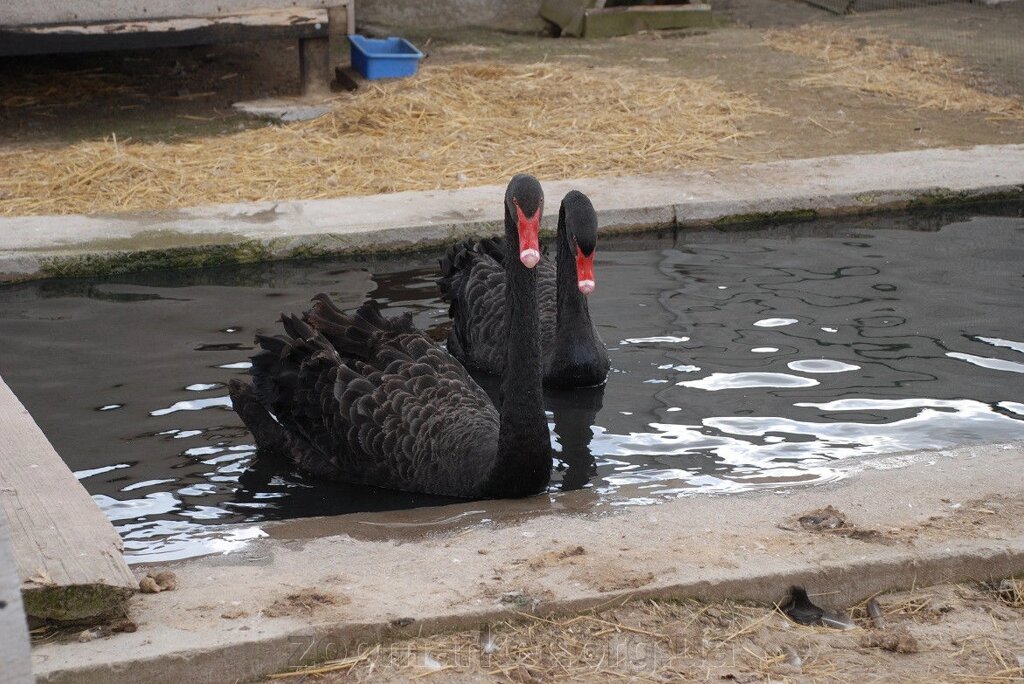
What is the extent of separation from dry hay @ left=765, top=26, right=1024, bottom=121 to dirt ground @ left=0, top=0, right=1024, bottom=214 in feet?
0.25

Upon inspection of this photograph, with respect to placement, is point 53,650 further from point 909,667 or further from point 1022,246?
point 1022,246

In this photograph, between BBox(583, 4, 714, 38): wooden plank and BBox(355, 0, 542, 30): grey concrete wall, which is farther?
BBox(355, 0, 542, 30): grey concrete wall

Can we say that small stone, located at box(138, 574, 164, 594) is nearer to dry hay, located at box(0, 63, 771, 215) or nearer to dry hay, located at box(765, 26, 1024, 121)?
dry hay, located at box(0, 63, 771, 215)

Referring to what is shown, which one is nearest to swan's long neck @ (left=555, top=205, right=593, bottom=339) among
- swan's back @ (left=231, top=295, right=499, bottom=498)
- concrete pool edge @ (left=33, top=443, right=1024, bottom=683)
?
swan's back @ (left=231, top=295, right=499, bottom=498)

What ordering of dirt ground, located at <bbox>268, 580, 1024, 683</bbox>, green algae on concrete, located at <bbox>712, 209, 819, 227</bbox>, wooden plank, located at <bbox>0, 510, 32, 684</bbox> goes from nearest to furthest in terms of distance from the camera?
wooden plank, located at <bbox>0, 510, 32, 684</bbox>
dirt ground, located at <bbox>268, 580, 1024, 683</bbox>
green algae on concrete, located at <bbox>712, 209, 819, 227</bbox>

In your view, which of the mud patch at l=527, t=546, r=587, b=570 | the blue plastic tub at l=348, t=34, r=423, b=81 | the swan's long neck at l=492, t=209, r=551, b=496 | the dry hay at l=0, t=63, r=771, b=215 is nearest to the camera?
the mud patch at l=527, t=546, r=587, b=570

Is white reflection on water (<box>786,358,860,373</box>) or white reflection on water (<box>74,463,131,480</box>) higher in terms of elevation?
white reflection on water (<box>786,358,860,373</box>)

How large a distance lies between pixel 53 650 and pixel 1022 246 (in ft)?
17.1

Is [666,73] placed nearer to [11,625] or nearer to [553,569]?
[553,569]

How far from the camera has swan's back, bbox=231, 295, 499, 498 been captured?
3984 mm

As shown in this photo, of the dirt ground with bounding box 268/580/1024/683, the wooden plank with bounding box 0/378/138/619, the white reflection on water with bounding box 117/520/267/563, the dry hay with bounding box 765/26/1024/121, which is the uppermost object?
the dry hay with bounding box 765/26/1024/121

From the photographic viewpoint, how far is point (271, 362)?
446 cm

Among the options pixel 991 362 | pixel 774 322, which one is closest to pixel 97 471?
pixel 774 322

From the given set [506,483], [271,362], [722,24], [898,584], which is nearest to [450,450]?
[506,483]
